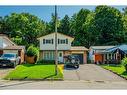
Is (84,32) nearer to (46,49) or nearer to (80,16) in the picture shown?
(80,16)

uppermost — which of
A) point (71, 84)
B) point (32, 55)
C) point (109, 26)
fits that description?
point (109, 26)

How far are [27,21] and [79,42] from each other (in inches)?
519

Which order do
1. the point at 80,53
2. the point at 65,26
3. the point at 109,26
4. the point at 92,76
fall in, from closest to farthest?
the point at 92,76 → the point at 80,53 → the point at 109,26 → the point at 65,26

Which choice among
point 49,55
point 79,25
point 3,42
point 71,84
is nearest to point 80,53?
point 49,55

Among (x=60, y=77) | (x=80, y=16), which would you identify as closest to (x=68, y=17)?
(x=80, y=16)

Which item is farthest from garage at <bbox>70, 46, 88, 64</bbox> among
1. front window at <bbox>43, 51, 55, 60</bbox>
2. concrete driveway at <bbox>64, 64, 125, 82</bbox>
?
concrete driveway at <bbox>64, 64, 125, 82</bbox>

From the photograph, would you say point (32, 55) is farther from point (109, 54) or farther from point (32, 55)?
point (109, 54)

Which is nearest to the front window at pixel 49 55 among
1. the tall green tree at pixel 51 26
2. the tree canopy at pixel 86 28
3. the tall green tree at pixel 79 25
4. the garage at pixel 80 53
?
the garage at pixel 80 53

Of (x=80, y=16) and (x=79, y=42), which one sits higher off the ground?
(x=80, y=16)

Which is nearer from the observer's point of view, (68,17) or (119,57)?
(119,57)

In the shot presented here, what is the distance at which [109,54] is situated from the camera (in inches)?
2379

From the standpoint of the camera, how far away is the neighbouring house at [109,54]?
5625cm

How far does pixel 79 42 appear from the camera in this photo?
3152 inches

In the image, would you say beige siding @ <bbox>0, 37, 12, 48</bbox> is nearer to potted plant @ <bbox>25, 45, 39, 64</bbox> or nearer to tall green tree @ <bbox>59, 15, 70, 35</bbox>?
potted plant @ <bbox>25, 45, 39, 64</bbox>
